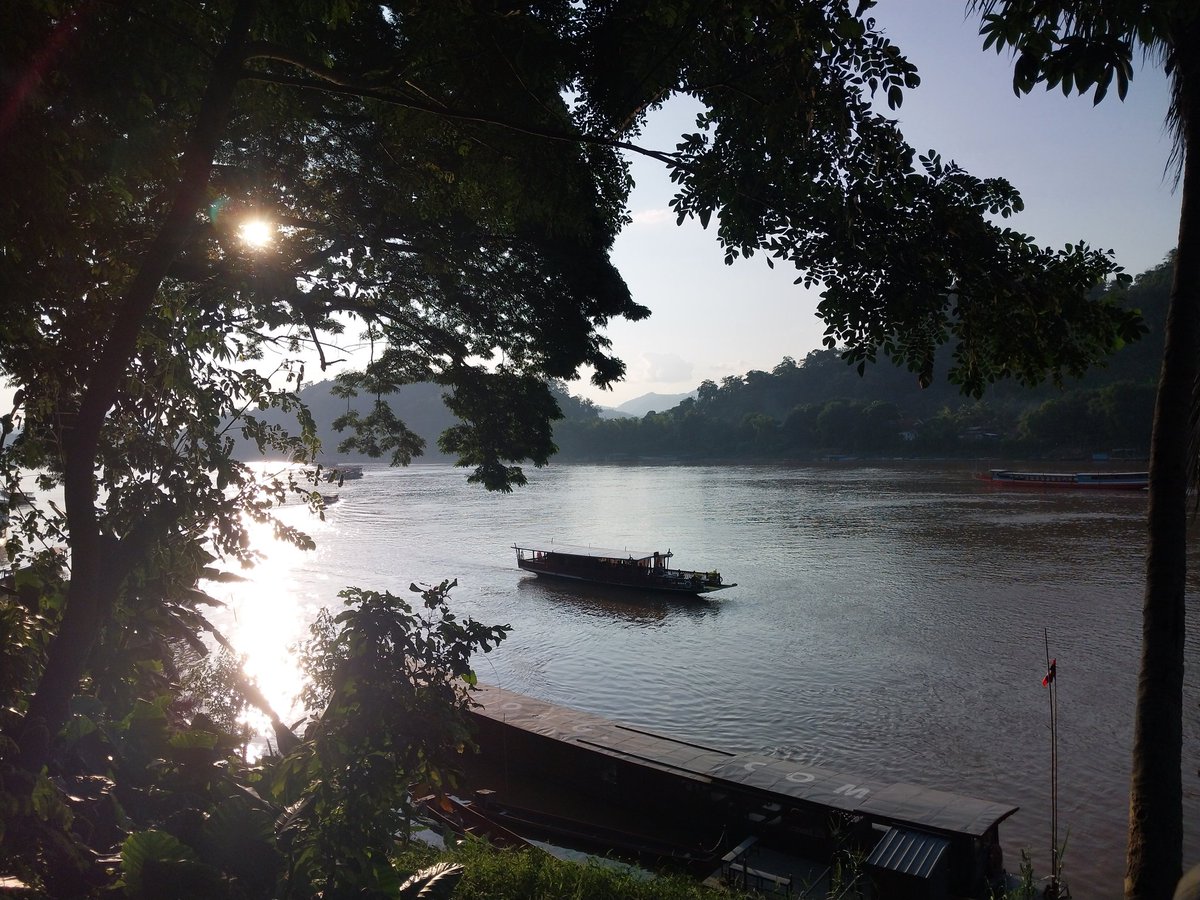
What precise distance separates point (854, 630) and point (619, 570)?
10.6 m

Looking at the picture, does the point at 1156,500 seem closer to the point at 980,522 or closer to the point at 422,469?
the point at 980,522

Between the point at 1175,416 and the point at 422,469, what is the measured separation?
104648 millimetres

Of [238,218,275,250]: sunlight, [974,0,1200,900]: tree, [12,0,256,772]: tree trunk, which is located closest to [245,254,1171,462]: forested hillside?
[238,218,275,250]: sunlight

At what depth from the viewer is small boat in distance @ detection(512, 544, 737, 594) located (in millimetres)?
31062

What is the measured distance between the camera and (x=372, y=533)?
4709cm

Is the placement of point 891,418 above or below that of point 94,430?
above

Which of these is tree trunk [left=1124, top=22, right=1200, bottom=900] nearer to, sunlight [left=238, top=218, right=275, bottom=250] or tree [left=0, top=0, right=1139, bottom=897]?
tree [left=0, top=0, right=1139, bottom=897]

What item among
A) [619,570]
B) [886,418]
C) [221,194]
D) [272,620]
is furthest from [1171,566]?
[886,418]

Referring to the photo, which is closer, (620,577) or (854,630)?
(854,630)

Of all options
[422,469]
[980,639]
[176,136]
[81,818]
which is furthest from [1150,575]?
[422,469]

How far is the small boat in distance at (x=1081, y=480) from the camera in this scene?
53.4 m

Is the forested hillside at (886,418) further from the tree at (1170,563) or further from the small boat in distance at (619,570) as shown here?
the tree at (1170,563)

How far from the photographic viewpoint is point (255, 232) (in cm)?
893

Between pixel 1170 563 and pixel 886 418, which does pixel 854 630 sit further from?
pixel 886 418
